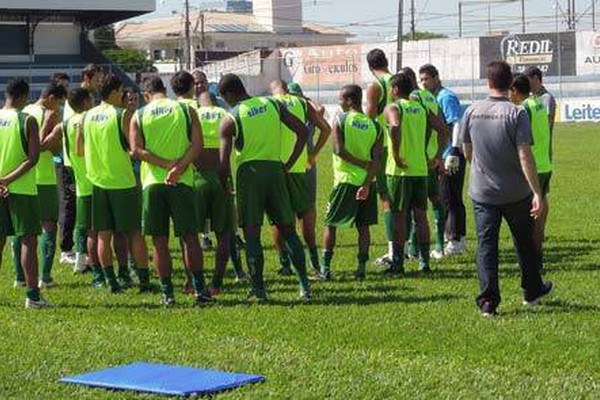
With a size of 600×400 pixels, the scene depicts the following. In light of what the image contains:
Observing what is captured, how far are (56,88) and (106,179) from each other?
159cm

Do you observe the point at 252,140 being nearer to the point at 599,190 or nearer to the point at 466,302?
the point at 466,302

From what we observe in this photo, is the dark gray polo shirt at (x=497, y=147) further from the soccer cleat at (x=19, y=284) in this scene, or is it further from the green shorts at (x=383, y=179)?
the soccer cleat at (x=19, y=284)

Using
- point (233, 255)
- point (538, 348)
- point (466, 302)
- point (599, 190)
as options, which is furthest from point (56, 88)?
point (599, 190)

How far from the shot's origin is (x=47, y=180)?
1270cm

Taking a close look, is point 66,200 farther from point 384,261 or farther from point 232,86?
point 232,86

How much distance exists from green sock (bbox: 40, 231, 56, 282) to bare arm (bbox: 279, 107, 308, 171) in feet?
8.72

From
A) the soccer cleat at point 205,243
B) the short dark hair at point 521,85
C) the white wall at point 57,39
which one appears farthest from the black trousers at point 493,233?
the white wall at point 57,39

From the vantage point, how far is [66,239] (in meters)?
14.3

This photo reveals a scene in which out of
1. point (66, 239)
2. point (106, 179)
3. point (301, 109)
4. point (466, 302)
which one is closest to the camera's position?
point (466, 302)

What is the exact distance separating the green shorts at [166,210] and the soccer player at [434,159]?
301 centimetres

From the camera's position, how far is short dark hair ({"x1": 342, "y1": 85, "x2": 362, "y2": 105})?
39.9ft

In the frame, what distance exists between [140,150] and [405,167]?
9.91 ft

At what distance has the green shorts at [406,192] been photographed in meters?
12.6

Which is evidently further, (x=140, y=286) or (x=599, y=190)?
(x=599, y=190)
